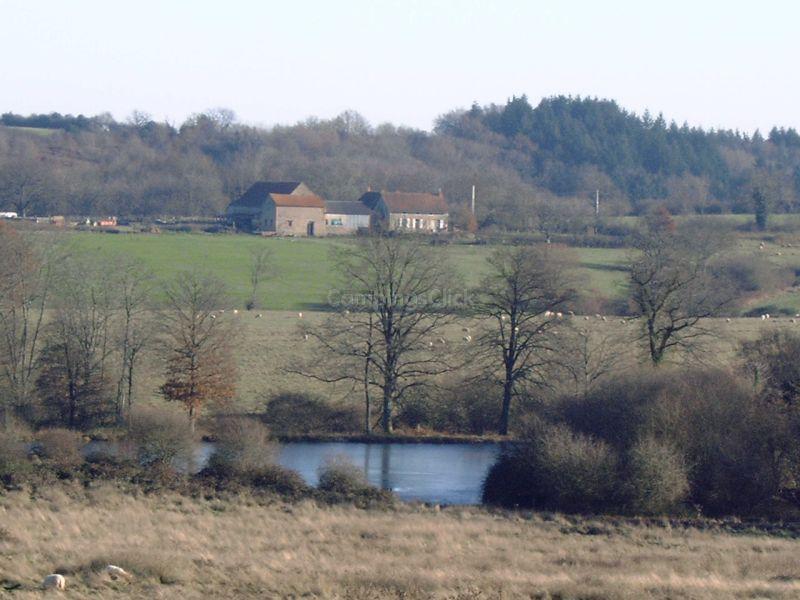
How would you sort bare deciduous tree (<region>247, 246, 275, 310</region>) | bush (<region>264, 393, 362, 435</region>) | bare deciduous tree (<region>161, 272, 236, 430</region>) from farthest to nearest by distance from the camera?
bare deciduous tree (<region>247, 246, 275, 310</region>), bush (<region>264, 393, 362, 435</region>), bare deciduous tree (<region>161, 272, 236, 430</region>)

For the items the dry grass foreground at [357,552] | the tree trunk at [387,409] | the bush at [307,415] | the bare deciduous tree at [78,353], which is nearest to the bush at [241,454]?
the dry grass foreground at [357,552]

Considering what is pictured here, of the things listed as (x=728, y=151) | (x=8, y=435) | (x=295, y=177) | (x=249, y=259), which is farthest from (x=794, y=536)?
(x=728, y=151)

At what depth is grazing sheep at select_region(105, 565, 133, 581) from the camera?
1217 cm

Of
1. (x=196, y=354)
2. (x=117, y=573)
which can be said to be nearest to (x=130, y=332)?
(x=196, y=354)

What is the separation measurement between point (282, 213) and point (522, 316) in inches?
1790

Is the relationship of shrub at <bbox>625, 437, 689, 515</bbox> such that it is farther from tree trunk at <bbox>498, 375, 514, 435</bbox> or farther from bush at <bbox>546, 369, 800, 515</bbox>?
tree trunk at <bbox>498, 375, 514, 435</bbox>

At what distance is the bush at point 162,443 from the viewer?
23.5 m

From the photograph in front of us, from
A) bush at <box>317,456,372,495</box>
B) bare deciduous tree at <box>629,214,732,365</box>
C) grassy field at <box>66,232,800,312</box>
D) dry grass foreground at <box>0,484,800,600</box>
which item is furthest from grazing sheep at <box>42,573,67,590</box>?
grassy field at <box>66,232,800,312</box>

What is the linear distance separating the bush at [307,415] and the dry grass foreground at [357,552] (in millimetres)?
9598

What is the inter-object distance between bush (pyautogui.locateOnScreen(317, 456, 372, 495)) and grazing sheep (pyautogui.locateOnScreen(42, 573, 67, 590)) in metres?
10.7

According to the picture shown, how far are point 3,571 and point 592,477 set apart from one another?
487 inches

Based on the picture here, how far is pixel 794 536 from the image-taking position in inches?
753

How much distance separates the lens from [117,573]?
40.1 ft

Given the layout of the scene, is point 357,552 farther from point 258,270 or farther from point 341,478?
point 258,270
